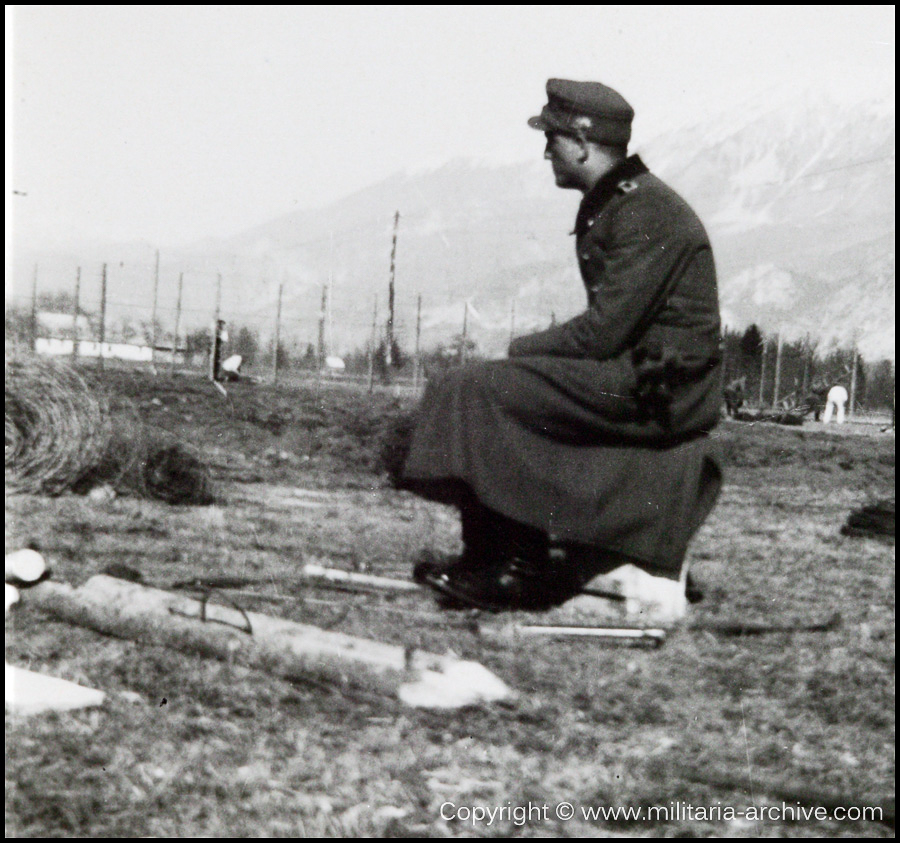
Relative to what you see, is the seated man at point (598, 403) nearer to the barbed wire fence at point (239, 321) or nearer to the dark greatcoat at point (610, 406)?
the dark greatcoat at point (610, 406)

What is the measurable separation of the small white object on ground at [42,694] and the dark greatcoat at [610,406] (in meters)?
1.18

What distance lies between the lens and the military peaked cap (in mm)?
2709

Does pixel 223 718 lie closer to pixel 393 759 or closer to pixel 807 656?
pixel 393 759

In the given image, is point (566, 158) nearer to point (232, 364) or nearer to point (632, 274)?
point (632, 274)

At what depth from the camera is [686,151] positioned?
3.64 meters

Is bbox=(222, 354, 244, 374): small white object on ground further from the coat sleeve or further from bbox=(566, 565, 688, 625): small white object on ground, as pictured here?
the coat sleeve

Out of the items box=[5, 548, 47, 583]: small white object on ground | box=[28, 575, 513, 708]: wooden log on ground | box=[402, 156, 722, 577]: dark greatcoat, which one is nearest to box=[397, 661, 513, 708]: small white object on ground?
box=[28, 575, 513, 708]: wooden log on ground

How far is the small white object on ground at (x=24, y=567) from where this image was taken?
379 cm

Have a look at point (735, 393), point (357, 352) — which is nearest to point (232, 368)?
point (357, 352)

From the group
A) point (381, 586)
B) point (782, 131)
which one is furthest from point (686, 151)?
point (381, 586)

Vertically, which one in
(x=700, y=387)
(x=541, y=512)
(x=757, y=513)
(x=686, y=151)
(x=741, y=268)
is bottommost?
(x=757, y=513)

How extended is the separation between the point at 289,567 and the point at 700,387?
2307mm

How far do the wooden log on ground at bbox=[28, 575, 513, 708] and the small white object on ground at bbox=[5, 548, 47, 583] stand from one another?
5.9 inches

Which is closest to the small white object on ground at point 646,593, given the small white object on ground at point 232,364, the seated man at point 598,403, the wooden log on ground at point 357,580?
the seated man at point 598,403
